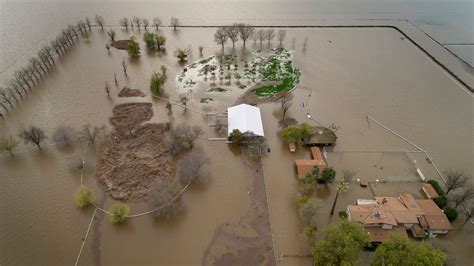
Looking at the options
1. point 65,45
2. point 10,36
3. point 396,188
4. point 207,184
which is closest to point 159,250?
point 207,184

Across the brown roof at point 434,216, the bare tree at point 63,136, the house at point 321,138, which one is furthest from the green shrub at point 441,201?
the bare tree at point 63,136

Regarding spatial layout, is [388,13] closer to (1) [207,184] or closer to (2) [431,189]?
(2) [431,189]

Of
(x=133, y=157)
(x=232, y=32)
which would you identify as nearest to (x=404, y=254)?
(x=133, y=157)

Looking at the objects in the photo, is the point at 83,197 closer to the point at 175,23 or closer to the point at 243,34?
the point at 243,34

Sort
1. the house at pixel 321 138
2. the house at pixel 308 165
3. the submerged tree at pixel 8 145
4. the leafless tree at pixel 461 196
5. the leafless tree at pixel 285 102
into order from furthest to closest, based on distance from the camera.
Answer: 1. the leafless tree at pixel 285 102
2. the house at pixel 321 138
3. the submerged tree at pixel 8 145
4. the house at pixel 308 165
5. the leafless tree at pixel 461 196

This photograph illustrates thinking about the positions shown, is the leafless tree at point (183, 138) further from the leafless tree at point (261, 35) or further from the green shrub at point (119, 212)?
the leafless tree at point (261, 35)

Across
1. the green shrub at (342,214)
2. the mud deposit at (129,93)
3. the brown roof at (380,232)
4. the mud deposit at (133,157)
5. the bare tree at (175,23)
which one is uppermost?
the bare tree at (175,23)

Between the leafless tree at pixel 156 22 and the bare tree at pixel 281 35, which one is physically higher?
the leafless tree at pixel 156 22

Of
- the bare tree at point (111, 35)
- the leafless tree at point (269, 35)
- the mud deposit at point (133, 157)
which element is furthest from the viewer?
the leafless tree at point (269, 35)

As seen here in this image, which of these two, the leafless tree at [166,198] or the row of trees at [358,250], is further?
the leafless tree at [166,198]
